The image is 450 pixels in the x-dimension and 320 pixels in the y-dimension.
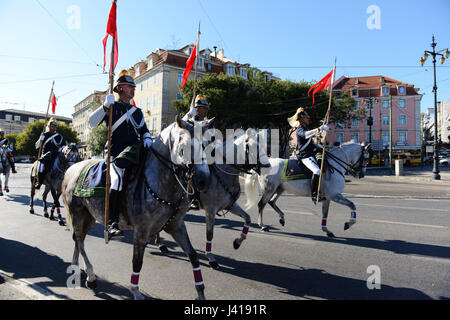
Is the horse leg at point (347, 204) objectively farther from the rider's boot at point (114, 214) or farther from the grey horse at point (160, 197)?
the rider's boot at point (114, 214)

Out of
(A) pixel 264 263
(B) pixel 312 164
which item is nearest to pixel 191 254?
(A) pixel 264 263

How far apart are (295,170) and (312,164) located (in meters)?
0.57

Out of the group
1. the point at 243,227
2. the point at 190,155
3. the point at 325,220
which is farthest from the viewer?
the point at 325,220

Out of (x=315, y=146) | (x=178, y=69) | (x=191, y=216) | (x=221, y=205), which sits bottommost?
(x=191, y=216)

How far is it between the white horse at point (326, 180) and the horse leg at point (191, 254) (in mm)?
3567

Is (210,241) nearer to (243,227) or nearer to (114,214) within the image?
(243,227)

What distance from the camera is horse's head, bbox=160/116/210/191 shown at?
10.4 feet

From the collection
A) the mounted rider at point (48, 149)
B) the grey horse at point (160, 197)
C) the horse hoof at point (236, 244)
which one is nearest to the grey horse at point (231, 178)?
the horse hoof at point (236, 244)

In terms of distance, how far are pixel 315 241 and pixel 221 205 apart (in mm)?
2664

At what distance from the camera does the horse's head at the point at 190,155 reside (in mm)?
3166

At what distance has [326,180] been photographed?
24.4 ft

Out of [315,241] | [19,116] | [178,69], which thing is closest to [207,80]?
[178,69]

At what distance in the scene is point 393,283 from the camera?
4.21 metres

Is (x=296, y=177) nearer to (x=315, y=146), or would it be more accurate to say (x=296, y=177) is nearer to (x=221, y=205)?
(x=315, y=146)
